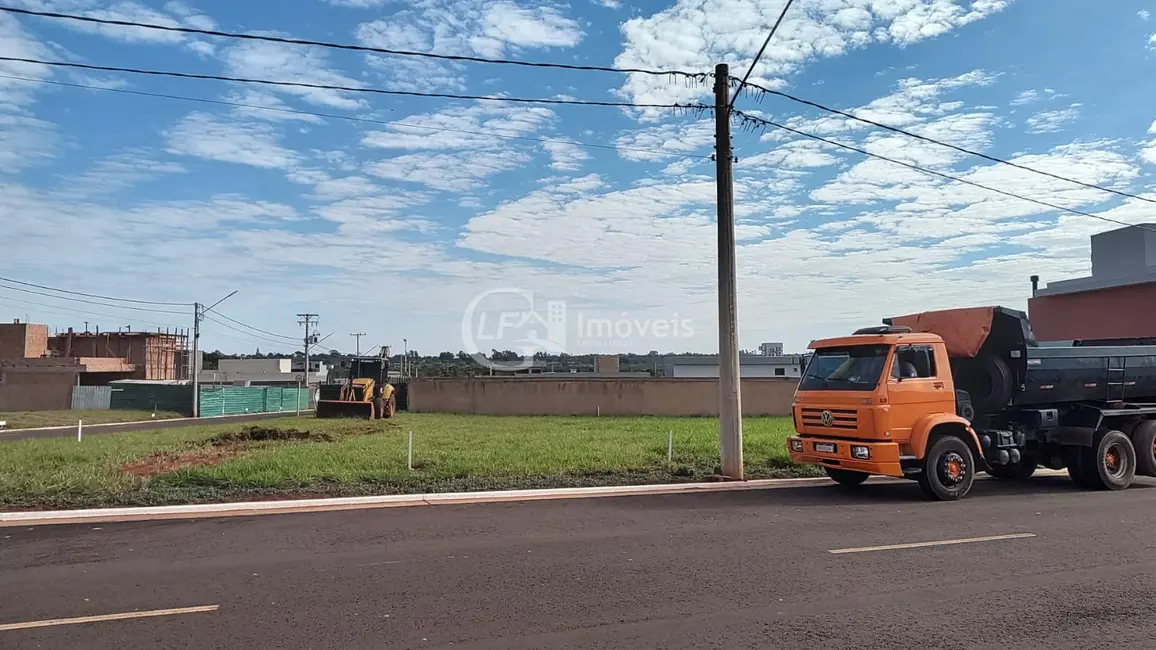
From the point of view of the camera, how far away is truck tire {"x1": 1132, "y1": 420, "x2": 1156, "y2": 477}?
1395 cm

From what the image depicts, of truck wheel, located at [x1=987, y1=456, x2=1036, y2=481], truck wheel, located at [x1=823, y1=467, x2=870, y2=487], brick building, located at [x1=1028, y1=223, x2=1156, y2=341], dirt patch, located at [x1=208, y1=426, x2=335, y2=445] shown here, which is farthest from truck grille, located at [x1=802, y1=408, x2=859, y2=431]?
brick building, located at [x1=1028, y1=223, x2=1156, y2=341]

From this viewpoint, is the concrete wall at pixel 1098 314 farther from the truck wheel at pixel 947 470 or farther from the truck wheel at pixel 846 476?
the truck wheel at pixel 947 470

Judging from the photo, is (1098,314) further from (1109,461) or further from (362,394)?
(362,394)

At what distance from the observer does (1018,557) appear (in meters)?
8.09

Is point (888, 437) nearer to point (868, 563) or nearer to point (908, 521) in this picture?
point (908, 521)

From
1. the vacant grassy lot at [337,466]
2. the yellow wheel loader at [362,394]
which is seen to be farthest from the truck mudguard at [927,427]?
the yellow wheel loader at [362,394]

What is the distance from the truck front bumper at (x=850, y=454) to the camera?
11.6 meters

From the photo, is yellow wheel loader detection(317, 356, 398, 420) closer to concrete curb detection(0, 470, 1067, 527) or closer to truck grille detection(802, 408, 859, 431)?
concrete curb detection(0, 470, 1067, 527)

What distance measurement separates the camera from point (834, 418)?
12359 millimetres

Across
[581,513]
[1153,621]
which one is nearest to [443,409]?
[581,513]

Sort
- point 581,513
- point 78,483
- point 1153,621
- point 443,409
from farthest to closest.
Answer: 1. point 443,409
2. point 78,483
3. point 581,513
4. point 1153,621

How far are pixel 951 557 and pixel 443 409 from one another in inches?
1638

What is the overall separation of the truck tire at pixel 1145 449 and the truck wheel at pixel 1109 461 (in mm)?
181

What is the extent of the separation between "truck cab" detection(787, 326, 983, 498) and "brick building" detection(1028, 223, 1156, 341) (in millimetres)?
16243
